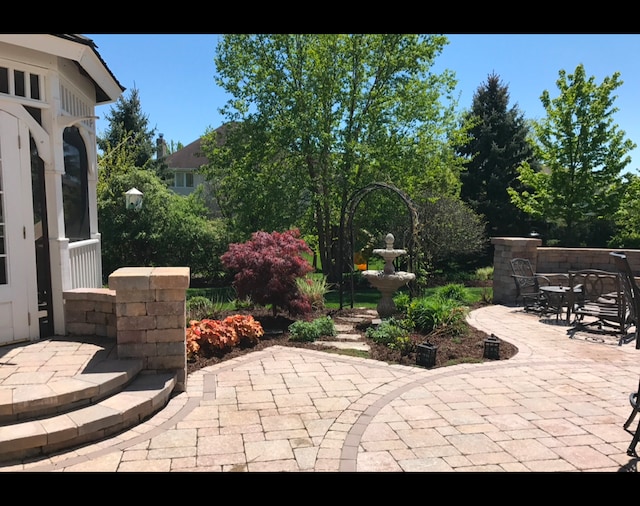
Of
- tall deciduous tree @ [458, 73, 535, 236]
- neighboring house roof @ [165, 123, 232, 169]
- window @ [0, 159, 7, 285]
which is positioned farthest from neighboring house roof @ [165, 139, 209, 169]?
window @ [0, 159, 7, 285]

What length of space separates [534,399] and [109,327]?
16.2 feet

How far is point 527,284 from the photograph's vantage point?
10.2m

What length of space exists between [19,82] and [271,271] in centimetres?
434

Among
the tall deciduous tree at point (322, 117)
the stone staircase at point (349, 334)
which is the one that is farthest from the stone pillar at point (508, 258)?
the tall deciduous tree at point (322, 117)

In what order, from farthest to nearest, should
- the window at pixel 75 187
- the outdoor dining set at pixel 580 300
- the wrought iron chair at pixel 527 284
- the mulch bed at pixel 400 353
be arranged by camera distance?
the wrought iron chair at pixel 527 284, the outdoor dining set at pixel 580 300, the window at pixel 75 187, the mulch bed at pixel 400 353

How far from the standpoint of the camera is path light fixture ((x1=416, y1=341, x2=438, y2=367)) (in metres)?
5.89

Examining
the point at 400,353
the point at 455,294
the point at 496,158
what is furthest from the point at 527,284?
the point at 496,158

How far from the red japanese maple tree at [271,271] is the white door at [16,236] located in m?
3.25

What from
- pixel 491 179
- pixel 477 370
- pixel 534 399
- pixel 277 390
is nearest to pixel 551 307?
pixel 477 370

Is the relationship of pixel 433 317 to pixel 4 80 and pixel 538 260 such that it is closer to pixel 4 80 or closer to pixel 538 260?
pixel 538 260

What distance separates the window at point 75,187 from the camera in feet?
20.3

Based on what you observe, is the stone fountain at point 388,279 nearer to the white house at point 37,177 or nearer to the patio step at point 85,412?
the patio step at point 85,412

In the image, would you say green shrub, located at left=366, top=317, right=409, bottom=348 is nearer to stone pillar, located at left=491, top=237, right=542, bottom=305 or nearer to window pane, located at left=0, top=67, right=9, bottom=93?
stone pillar, located at left=491, top=237, right=542, bottom=305
